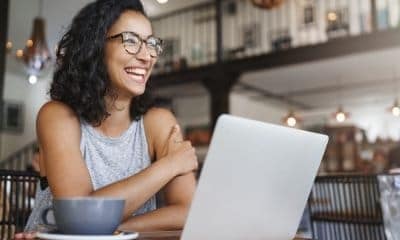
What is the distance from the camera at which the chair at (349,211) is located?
135cm

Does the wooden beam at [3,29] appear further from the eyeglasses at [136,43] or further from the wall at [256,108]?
the wall at [256,108]

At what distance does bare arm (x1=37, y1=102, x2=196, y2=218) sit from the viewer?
953 millimetres

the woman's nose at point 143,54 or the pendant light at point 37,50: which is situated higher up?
the pendant light at point 37,50

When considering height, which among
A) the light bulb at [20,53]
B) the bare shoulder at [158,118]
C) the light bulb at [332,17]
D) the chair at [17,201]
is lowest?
the chair at [17,201]

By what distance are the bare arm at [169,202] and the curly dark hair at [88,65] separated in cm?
18

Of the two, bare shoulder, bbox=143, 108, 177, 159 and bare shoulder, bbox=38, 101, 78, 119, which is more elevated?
bare shoulder, bbox=38, 101, 78, 119

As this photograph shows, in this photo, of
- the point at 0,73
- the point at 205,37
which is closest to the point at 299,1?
the point at 205,37

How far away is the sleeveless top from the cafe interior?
349 cm

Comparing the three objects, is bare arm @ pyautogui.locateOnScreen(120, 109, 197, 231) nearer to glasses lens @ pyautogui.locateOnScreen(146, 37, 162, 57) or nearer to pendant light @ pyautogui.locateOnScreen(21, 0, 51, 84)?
glasses lens @ pyautogui.locateOnScreen(146, 37, 162, 57)

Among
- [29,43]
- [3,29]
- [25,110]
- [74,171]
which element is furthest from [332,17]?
[74,171]

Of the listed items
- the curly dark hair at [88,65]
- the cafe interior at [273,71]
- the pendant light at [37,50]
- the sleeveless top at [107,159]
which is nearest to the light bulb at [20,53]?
the cafe interior at [273,71]

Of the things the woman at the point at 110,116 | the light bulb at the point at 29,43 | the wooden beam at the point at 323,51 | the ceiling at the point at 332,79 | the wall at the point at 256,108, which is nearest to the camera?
the woman at the point at 110,116

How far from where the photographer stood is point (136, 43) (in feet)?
3.81

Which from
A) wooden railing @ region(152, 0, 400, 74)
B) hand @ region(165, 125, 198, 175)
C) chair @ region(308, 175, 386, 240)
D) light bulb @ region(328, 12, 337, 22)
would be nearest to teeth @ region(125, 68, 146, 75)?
hand @ region(165, 125, 198, 175)
